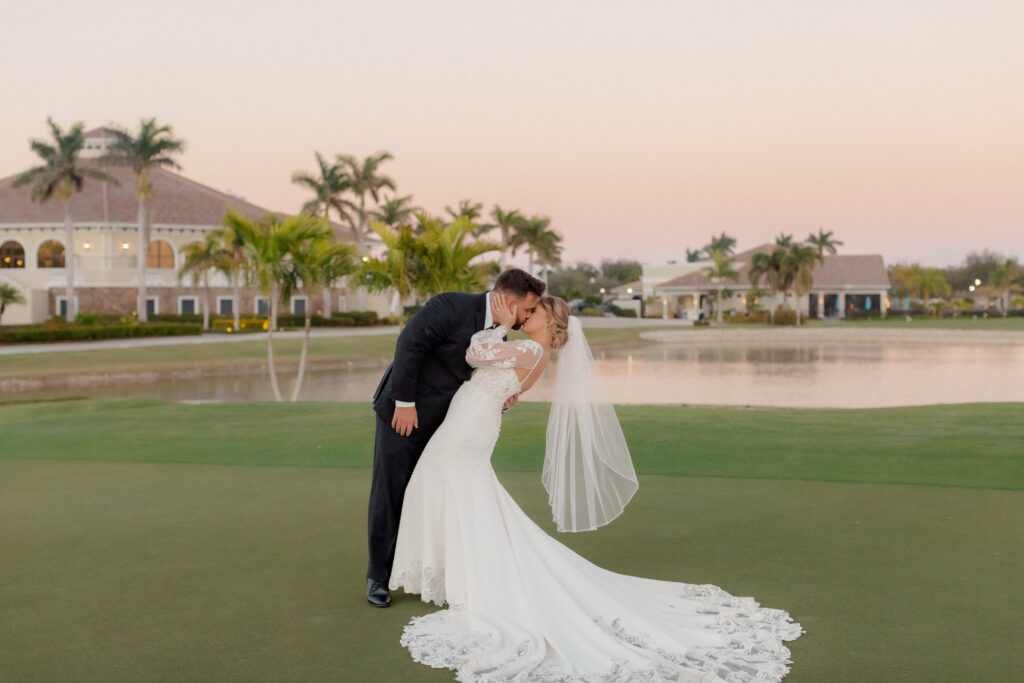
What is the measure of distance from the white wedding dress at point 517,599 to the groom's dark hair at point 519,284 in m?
0.29

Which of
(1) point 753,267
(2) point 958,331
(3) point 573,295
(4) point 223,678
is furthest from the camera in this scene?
(3) point 573,295

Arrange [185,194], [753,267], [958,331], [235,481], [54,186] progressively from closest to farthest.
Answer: [235,481]
[54,186]
[958,331]
[185,194]
[753,267]

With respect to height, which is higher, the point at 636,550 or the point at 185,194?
the point at 185,194

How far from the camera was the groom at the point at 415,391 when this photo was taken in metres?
5.46

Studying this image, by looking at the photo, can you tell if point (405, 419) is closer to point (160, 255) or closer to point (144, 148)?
point (144, 148)

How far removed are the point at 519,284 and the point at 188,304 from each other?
71328mm

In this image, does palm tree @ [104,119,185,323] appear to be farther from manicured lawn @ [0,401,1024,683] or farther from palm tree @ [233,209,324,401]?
manicured lawn @ [0,401,1024,683]

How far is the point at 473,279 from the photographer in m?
26.2

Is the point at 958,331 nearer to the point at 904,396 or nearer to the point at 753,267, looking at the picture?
the point at 753,267

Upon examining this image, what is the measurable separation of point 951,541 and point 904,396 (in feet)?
68.8

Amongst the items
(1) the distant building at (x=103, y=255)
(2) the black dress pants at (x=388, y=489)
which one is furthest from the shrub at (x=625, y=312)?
(2) the black dress pants at (x=388, y=489)

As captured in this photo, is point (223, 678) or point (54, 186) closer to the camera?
point (223, 678)

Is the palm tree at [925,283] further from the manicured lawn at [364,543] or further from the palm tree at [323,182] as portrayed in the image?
the manicured lawn at [364,543]

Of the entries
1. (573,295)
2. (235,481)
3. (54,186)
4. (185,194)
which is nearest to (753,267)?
(573,295)
